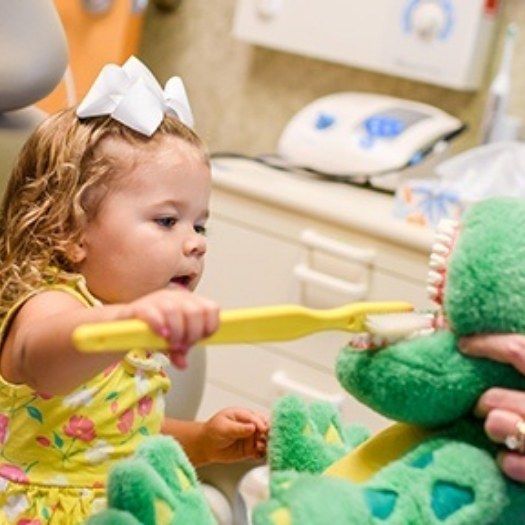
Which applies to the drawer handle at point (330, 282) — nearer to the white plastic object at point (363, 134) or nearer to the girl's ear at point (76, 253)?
the white plastic object at point (363, 134)

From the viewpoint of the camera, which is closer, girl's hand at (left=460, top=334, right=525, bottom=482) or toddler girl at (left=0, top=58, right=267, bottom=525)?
girl's hand at (left=460, top=334, right=525, bottom=482)

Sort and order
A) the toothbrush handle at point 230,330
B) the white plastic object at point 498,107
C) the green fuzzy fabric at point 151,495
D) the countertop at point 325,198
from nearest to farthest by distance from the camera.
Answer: the toothbrush handle at point 230,330 < the green fuzzy fabric at point 151,495 < the countertop at point 325,198 < the white plastic object at point 498,107

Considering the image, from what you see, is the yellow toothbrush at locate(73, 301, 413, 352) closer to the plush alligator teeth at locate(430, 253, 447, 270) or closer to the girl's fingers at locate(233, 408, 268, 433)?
the plush alligator teeth at locate(430, 253, 447, 270)

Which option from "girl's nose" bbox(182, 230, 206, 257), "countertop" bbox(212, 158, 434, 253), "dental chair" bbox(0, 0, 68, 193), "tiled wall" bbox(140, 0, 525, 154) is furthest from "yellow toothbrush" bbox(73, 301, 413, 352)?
"tiled wall" bbox(140, 0, 525, 154)

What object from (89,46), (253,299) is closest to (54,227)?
(253,299)

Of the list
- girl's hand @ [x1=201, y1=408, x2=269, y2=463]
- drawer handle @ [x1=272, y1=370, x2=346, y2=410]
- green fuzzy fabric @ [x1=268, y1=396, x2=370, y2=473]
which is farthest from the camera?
drawer handle @ [x1=272, y1=370, x2=346, y2=410]

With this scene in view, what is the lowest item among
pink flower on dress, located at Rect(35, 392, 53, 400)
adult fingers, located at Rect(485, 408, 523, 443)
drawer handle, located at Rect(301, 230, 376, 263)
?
drawer handle, located at Rect(301, 230, 376, 263)

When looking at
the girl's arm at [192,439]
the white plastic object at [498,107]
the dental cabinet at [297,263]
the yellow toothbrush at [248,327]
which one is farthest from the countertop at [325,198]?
the yellow toothbrush at [248,327]

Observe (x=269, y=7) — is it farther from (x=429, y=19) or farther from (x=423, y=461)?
(x=423, y=461)

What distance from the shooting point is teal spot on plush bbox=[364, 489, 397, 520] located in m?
0.78

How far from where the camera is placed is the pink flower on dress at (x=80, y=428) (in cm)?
110

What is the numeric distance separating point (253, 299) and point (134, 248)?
1.29 metres

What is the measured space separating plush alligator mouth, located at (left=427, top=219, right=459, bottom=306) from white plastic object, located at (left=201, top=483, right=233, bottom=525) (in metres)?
0.43

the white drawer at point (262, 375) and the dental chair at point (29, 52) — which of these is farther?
the white drawer at point (262, 375)
